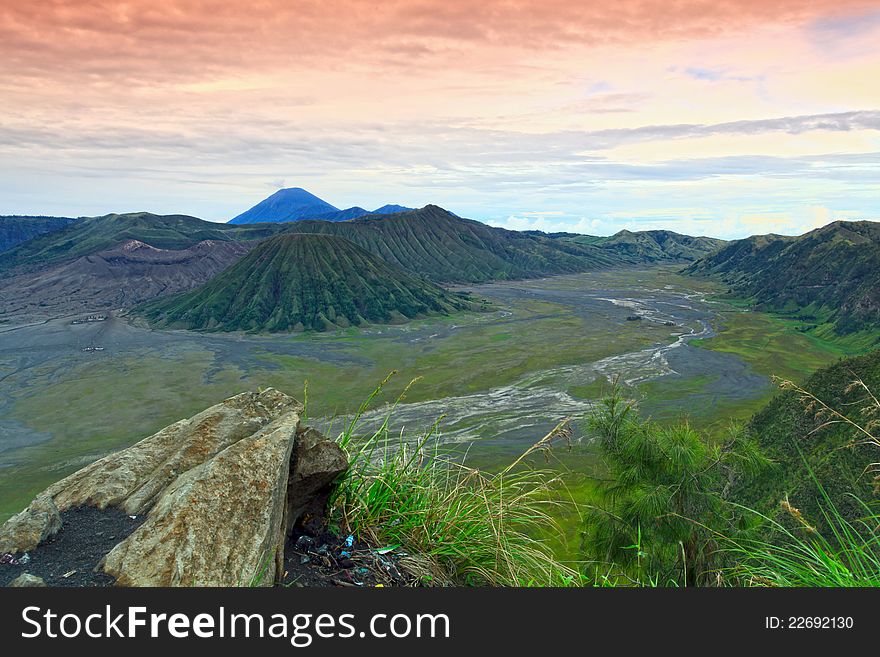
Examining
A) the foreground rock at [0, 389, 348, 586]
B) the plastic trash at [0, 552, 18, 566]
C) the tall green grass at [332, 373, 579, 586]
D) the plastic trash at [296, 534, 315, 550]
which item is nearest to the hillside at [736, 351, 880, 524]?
the tall green grass at [332, 373, 579, 586]

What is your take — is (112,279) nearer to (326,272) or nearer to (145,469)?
(326,272)

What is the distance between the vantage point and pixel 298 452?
529cm

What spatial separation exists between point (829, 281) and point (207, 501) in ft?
458

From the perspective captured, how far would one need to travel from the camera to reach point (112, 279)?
148 meters

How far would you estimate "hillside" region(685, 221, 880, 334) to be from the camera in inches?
3391

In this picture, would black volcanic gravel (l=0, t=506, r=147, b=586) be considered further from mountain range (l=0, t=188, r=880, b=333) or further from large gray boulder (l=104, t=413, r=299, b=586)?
mountain range (l=0, t=188, r=880, b=333)

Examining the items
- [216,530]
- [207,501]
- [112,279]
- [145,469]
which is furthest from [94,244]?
[216,530]

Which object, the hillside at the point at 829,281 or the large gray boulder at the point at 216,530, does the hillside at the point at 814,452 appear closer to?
the large gray boulder at the point at 216,530

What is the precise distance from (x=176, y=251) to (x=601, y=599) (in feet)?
628

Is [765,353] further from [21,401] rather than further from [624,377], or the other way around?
[21,401]

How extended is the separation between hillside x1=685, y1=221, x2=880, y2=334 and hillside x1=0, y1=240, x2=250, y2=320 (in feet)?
508

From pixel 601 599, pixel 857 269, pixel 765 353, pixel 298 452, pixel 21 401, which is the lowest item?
pixel 21 401

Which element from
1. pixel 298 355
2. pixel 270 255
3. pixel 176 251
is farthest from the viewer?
pixel 176 251

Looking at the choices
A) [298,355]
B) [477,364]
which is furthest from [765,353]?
[298,355]
